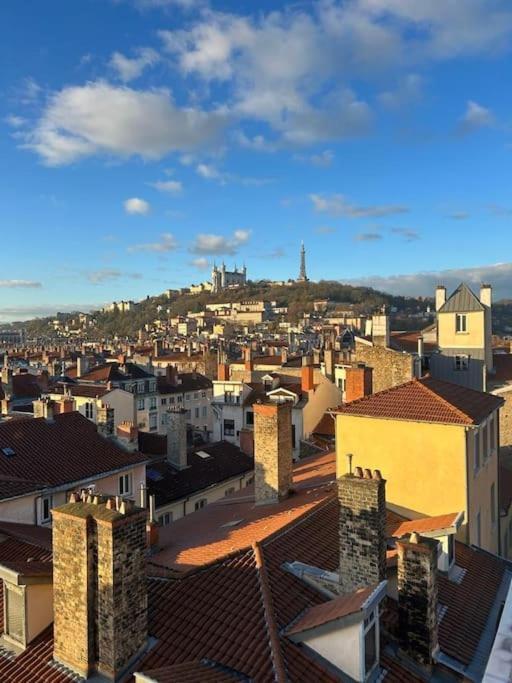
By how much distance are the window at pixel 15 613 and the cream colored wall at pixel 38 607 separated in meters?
0.09

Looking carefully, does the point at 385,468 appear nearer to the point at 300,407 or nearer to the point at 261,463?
the point at 261,463

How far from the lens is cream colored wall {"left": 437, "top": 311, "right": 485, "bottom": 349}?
31.7 meters

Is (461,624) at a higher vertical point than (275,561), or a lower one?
lower

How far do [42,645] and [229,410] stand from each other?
29.2m

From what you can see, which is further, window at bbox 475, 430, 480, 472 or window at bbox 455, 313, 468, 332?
window at bbox 455, 313, 468, 332

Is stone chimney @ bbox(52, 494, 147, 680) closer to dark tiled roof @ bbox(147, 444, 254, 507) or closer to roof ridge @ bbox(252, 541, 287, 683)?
roof ridge @ bbox(252, 541, 287, 683)

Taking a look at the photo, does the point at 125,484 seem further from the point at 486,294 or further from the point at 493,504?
the point at 486,294

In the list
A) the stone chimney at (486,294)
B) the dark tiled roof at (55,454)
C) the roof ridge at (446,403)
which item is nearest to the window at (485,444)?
the roof ridge at (446,403)

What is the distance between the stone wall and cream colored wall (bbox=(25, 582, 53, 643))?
1968cm

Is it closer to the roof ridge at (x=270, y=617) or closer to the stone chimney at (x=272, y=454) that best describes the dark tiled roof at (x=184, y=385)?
the stone chimney at (x=272, y=454)

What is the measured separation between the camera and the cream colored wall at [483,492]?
497 inches

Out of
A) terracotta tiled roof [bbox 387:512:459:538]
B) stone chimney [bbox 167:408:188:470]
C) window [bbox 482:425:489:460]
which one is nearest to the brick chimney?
stone chimney [bbox 167:408:188:470]

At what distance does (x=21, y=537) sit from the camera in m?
13.0

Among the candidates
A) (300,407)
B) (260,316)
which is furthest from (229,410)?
(260,316)
